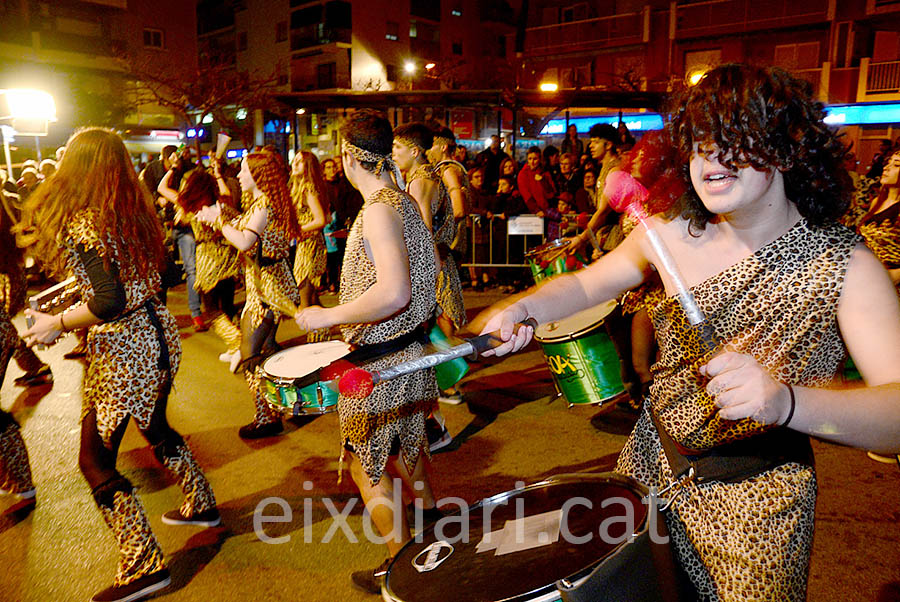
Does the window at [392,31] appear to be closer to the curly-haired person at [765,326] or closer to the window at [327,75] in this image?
the window at [327,75]

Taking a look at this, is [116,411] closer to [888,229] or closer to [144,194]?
[144,194]

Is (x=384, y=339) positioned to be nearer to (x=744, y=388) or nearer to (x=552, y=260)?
(x=744, y=388)

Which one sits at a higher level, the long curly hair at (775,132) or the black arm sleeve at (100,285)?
the long curly hair at (775,132)

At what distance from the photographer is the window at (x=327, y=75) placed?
142ft

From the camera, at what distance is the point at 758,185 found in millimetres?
1476

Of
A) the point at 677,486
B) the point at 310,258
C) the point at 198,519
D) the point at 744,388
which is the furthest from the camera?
the point at 310,258

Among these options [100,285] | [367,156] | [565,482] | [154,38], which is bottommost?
[565,482]

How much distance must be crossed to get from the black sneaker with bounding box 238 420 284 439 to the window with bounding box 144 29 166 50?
39.2 metres

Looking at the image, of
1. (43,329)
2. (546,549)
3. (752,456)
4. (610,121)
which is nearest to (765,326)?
(752,456)

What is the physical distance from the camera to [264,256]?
493cm

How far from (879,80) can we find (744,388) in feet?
97.0

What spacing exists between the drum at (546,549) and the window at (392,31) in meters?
47.5

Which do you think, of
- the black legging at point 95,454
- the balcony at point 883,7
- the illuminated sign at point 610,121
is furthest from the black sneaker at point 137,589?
the balcony at point 883,7

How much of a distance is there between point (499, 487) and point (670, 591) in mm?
2720
